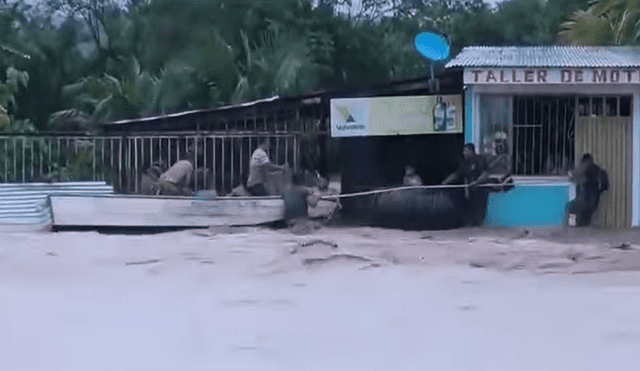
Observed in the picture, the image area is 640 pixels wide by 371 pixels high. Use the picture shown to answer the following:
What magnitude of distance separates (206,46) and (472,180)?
13.0 meters

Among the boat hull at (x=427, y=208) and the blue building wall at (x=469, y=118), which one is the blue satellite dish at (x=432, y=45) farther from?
the boat hull at (x=427, y=208)

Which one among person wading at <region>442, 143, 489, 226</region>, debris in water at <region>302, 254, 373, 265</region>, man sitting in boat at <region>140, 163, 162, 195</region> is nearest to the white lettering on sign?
person wading at <region>442, 143, 489, 226</region>

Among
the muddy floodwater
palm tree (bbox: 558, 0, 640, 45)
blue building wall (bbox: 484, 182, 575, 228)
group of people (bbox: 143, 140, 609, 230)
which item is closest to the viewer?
the muddy floodwater

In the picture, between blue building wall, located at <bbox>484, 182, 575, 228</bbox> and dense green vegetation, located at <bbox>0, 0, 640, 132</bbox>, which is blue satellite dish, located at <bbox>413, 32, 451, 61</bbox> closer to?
blue building wall, located at <bbox>484, 182, 575, 228</bbox>

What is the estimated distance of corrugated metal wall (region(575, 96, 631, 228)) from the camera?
16.4m

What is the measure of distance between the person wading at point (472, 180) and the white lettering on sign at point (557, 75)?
1199 mm

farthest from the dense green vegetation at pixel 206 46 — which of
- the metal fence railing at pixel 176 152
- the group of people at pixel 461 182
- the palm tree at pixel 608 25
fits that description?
the group of people at pixel 461 182

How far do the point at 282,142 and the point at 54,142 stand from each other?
153 inches

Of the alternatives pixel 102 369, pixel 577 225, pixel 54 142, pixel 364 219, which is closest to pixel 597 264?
pixel 577 225

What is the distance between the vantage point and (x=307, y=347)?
7.71m

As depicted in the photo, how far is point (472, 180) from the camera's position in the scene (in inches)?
630

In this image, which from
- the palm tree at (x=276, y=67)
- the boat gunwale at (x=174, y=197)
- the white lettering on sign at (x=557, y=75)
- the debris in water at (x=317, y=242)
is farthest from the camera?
the palm tree at (x=276, y=67)

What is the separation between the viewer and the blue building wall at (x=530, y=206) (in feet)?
53.0

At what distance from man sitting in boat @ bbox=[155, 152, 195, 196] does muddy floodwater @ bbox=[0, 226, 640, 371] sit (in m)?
0.88
